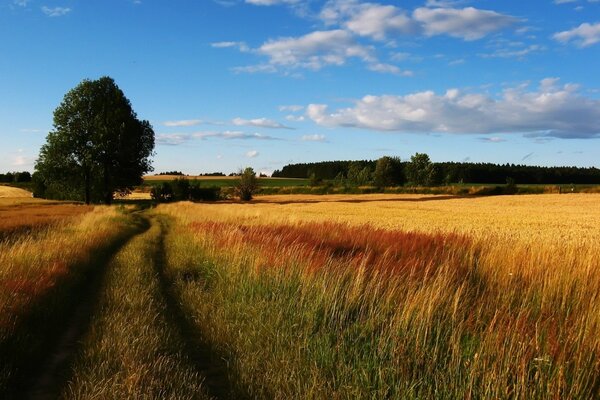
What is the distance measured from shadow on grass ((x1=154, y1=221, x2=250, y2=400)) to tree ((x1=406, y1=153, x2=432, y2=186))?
110m

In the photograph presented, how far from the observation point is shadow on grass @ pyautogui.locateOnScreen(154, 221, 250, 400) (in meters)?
4.94

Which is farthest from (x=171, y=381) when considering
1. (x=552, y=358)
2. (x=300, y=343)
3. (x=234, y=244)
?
(x=234, y=244)

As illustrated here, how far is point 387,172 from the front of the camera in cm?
11788

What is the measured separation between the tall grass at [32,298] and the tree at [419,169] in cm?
10748

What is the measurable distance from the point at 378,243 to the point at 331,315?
6.13 m

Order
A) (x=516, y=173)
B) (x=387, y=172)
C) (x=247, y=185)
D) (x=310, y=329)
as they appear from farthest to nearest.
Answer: (x=516, y=173) → (x=387, y=172) → (x=247, y=185) → (x=310, y=329)

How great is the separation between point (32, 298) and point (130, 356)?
10.6 feet

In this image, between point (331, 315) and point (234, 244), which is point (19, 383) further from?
point (234, 244)

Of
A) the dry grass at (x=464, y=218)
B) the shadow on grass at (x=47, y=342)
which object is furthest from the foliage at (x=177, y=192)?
→ the shadow on grass at (x=47, y=342)

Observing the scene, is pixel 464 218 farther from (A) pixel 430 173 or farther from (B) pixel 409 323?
(A) pixel 430 173

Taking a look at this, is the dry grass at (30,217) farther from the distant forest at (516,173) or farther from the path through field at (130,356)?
the distant forest at (516,173)

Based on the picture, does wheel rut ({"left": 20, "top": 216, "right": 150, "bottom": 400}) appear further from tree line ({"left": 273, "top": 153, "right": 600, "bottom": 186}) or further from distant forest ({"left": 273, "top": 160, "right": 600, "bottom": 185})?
distant forest ({"left": 273, "top": 160, "right": 600, "bottom": 185})

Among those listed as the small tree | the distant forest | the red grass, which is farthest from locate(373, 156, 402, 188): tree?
the red grass

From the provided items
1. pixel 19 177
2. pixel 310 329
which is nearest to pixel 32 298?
pixel 310 329
